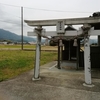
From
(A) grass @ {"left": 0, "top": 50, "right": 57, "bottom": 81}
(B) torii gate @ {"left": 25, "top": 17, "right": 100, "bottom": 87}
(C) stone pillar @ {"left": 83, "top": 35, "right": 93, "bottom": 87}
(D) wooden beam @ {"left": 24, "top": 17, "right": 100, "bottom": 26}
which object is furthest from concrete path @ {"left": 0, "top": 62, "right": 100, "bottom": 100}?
(D) wooden beam @ {"left": 24, "top": 17, "right": 100, "bottom": 26}

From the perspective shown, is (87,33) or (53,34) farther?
(53,34)

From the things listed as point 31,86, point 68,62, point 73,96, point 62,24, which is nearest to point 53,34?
point 62,24

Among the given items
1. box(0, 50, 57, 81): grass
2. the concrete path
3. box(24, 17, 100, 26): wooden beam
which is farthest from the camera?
box(0, 50, 57, 81): grass

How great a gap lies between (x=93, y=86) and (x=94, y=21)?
2.33 m

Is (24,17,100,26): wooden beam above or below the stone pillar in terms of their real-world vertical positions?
above

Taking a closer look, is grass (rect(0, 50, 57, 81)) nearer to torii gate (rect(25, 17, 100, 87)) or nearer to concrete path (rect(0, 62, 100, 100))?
concrete path (rect(0, 62, 100, 100))

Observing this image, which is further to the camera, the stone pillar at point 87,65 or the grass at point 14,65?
the grass at point 14,65

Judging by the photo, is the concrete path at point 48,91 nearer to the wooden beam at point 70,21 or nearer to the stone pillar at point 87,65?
the stone pillar at point 87,65

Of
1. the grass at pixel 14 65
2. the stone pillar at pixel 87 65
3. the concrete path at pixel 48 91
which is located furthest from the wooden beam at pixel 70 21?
the grass at pixel 14 65

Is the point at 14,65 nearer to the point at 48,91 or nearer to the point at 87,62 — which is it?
the point at 48,91

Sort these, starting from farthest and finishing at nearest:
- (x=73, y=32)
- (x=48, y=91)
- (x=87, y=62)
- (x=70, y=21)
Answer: (x=73, y=32) < (x=70, y=21) < (x=87, y=62) < (x=48, y=91)

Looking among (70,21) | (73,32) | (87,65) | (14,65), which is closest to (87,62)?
(87,65)

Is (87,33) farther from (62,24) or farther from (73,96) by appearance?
(73,96)

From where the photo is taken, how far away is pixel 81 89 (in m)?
4.53
